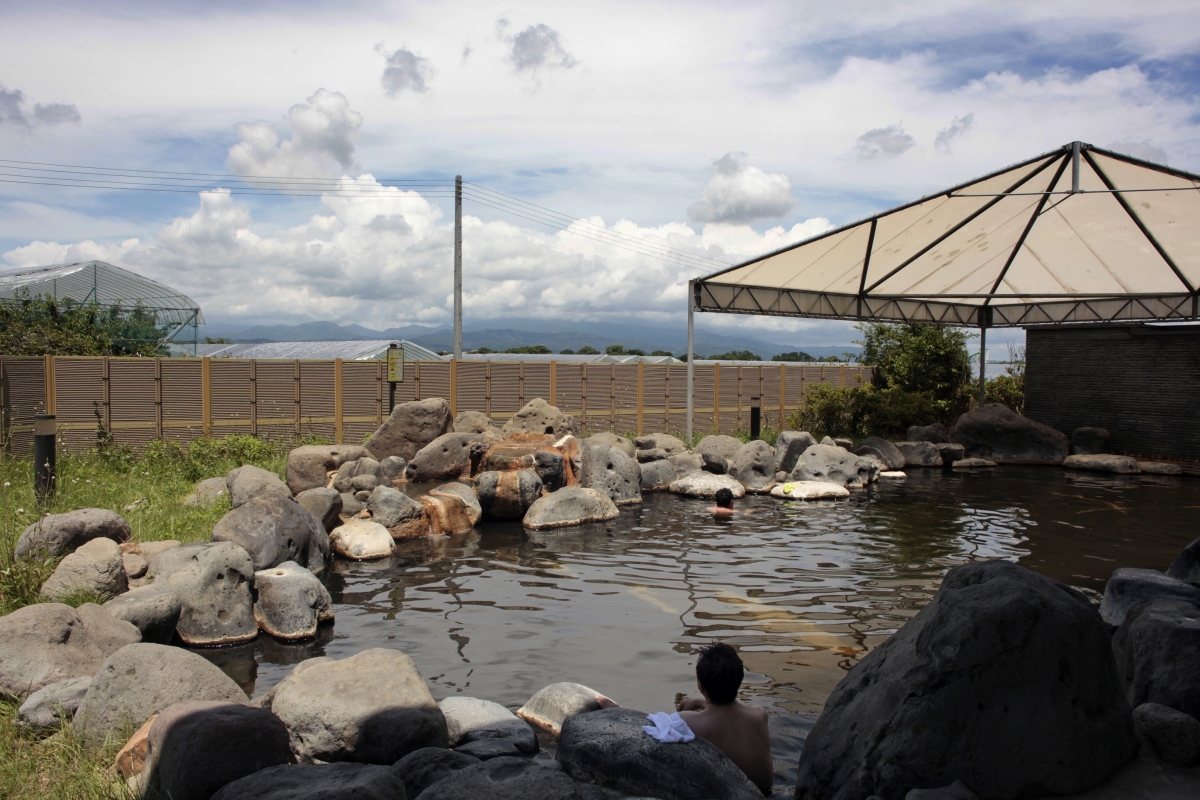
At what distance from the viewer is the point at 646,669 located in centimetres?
663

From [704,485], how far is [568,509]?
3.76m

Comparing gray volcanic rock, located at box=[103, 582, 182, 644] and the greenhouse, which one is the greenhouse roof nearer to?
the greenhouse

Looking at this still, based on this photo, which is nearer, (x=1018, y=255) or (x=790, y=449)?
(x=790, y=449)

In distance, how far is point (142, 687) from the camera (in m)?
5.11

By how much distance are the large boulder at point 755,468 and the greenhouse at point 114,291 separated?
2321cm

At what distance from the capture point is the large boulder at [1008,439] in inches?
832

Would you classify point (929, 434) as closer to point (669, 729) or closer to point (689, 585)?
point (689, 585)

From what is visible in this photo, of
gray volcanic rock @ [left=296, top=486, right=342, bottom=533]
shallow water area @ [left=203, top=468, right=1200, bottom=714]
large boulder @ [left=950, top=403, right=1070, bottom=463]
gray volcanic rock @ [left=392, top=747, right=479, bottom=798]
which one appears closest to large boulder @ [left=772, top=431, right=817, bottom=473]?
shallow water area @ [left=203, top=468, right=1200, bottom=714]

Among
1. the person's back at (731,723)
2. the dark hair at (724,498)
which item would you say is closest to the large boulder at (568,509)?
the dark hair at (724,498)

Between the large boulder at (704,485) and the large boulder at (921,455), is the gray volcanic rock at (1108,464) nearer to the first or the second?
the large boulder at (921,455)

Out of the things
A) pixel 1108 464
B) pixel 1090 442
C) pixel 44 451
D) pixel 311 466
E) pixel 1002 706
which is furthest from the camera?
pixel 1090 442

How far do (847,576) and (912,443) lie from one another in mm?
12643

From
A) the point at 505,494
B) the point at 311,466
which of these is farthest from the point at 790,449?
the point at 311,466

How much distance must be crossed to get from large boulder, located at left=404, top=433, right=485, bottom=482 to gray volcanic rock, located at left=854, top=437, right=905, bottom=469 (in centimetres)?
1011
